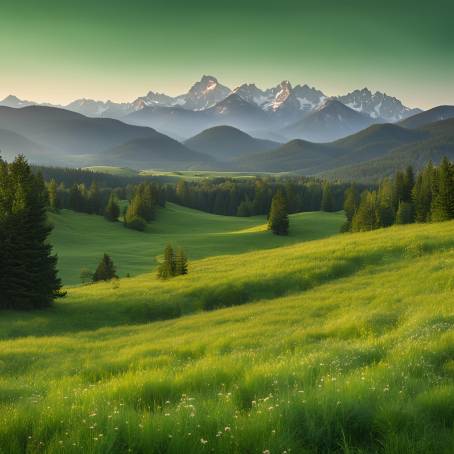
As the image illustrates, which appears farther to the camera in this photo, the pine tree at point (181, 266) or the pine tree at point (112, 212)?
the pine tree at point (112, 212)

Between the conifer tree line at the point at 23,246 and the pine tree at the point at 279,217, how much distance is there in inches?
2832

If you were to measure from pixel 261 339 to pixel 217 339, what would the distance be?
183 centimetres

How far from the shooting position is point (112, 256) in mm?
86562

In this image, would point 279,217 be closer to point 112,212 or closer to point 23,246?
point 112,212

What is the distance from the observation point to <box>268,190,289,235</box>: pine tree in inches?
4099

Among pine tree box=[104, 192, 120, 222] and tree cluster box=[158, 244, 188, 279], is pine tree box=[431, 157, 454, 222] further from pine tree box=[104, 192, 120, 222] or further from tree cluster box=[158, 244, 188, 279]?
pine tree box=[104, 192, 120, 222]

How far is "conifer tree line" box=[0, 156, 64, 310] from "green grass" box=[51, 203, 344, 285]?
32143 millimetres

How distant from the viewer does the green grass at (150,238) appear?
8231 centimetres

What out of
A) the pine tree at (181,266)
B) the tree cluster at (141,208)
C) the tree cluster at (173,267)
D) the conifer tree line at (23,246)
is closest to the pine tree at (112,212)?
the tree cluster at (141,208)

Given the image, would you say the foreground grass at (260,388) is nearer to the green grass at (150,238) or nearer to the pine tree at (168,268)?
the pine tree at (168,268)

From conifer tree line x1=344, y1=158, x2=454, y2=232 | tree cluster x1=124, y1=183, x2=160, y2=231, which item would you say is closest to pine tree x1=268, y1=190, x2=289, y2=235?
conifer tree line x1=344, y1=158, x2=454, y2=232

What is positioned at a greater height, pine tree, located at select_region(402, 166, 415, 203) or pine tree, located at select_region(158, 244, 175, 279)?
pine tree, located at select_region(402, 166, 415, 203)

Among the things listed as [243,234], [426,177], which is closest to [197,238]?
[243,234]

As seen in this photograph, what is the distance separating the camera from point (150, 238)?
114 m
